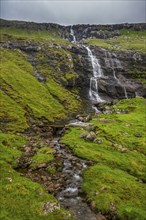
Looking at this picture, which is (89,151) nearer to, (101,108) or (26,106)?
(26,106)

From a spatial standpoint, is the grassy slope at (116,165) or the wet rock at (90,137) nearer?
the grassy slope at (116,165)

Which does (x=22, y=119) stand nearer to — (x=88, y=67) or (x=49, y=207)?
(x=49, y=207)

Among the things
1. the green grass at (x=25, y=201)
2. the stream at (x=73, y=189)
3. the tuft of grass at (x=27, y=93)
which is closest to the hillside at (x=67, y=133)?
the green grass at (x=25, y=201)

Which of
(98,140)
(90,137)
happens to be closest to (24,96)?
(90,137)

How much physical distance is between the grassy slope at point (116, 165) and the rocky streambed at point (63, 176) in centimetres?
133

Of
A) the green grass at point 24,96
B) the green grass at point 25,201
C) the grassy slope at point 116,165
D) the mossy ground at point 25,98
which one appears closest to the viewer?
the green grass at point 25,201

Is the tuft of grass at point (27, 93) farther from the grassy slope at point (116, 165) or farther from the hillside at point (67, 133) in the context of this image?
the grassy slope at point (116, 165)

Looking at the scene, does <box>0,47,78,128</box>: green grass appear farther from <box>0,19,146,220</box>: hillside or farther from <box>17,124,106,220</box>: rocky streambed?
<box>17,124,106,220</box>: rocky streambed

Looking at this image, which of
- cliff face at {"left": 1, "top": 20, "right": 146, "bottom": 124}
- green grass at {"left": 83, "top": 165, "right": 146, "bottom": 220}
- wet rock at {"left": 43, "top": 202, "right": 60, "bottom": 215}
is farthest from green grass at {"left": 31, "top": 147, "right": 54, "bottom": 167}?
cliff face at {"left": 1, "top": 20, "right": 146, "bottom": 124}

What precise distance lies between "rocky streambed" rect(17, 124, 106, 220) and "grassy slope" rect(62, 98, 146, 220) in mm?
1334

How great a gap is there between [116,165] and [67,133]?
2045 centimetres

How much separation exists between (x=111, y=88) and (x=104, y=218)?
→ 104921 millimetres

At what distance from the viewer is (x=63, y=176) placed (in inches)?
1791

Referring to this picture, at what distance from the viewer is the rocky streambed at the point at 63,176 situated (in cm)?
3781
